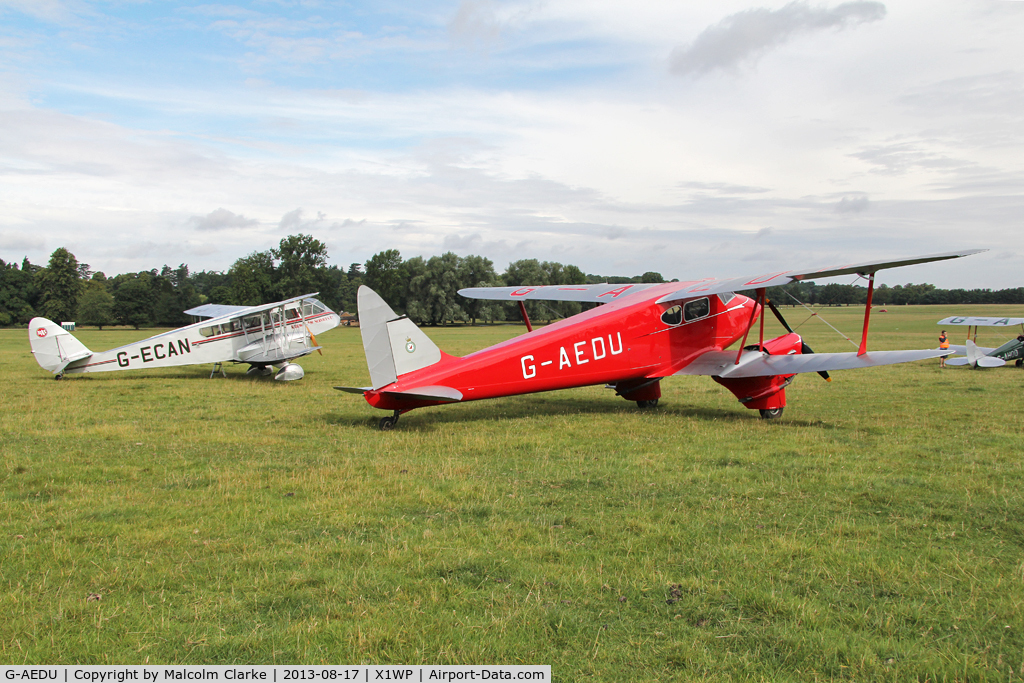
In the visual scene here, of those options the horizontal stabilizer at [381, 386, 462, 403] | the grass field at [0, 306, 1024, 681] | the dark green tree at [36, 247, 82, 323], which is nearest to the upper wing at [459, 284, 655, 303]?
the grass field at [0, 306, 1024, 681]

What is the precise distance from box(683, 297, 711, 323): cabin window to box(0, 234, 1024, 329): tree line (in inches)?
2185

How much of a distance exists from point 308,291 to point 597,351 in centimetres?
7583

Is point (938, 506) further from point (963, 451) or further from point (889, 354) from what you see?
point (889, 354)

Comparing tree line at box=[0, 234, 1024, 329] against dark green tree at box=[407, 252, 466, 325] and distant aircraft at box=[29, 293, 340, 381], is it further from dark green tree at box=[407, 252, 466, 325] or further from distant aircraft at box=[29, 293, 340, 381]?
distant aircraft at box=[29, 293, 340, 381]

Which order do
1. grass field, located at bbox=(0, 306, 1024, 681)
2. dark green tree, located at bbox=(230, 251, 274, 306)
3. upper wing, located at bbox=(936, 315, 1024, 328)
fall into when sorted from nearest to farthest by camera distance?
grass field, located at bbox=(0, 306, 1024, 681)
upper wing, located at bbox=(936, 315, 1024, 328)
dark green tree, located at bbox=(230, 251, 274, 306)

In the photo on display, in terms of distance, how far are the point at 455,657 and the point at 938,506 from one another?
519 cm

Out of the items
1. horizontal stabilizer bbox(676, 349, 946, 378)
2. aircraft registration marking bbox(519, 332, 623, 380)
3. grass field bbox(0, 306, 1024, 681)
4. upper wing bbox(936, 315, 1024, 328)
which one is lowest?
grass field bbox(0, 306, 1024, 681)

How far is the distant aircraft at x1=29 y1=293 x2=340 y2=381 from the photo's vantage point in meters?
17.9

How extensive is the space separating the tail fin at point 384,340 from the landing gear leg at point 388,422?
0.81m

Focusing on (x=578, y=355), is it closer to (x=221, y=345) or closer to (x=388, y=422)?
(x=388, y=422)

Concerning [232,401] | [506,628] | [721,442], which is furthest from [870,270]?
[232,401]

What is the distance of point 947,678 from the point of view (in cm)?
332

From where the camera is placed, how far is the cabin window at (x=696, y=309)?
12.4 metres

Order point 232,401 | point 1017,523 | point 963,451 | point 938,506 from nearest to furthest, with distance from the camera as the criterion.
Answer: point 1017,523, point 938,506, point 963,451, point 232,401
